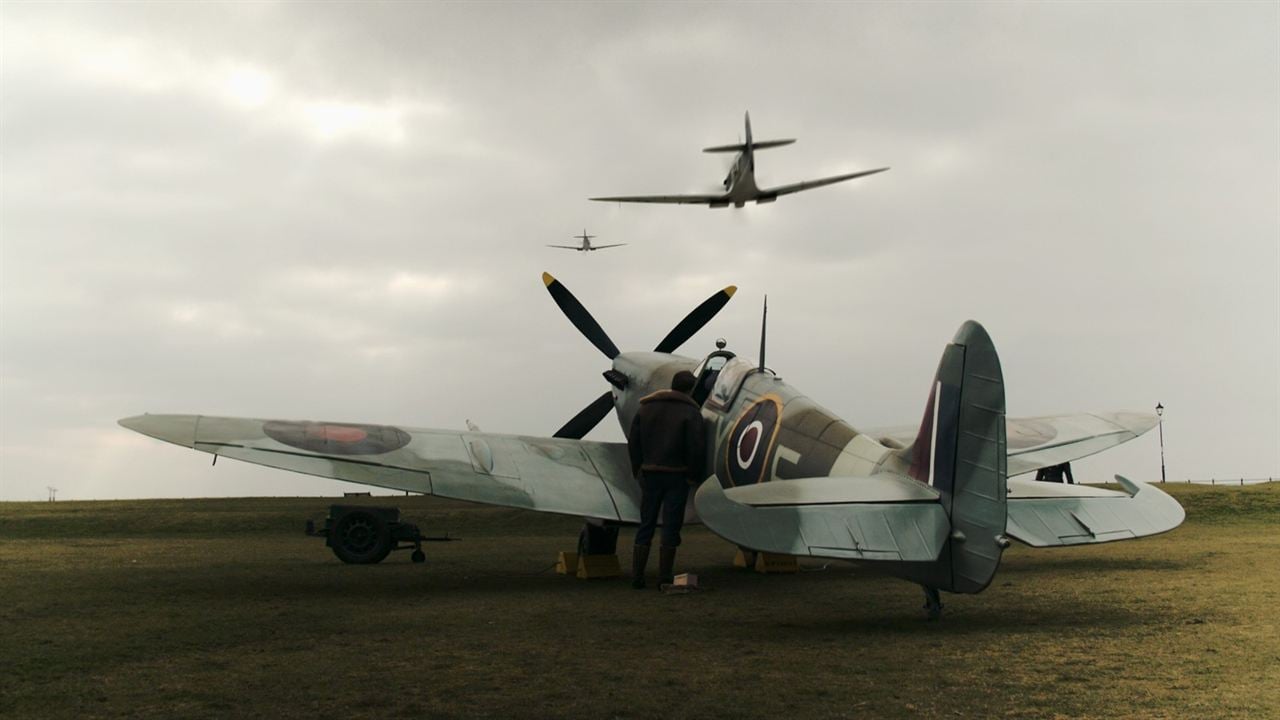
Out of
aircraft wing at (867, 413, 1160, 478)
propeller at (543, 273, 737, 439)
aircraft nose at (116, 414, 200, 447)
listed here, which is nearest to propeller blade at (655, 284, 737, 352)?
propeller at (543, 273, 737, 439)

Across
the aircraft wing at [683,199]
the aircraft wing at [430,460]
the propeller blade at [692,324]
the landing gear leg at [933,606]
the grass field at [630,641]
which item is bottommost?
the grass field at [630,641]

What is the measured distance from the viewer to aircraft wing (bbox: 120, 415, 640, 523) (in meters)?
10.9

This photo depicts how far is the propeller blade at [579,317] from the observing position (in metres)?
15.8

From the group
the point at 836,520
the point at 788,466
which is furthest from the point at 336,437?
the point at 836,520

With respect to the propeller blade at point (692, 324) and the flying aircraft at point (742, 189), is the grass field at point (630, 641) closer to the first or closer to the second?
the propeller blade at point (692, 324)

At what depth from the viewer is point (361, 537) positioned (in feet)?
46.9

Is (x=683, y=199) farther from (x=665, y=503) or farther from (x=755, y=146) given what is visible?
(x=665, y=503)

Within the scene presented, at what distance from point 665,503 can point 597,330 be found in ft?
18.4

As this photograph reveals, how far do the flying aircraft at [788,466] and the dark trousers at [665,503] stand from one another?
496 mm

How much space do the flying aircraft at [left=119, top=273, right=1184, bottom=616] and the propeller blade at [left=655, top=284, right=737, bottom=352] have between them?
2 centimetres

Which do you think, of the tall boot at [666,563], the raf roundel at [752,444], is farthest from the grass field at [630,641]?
the raf roundel at [752,444]

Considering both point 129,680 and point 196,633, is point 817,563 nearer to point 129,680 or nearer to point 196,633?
point 196,633

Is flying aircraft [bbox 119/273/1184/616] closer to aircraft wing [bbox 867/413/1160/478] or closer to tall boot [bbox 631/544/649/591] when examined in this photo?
aircraft wing [bbox 867/413/1160/478]

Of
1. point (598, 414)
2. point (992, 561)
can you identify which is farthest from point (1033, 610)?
point (598, 414)
